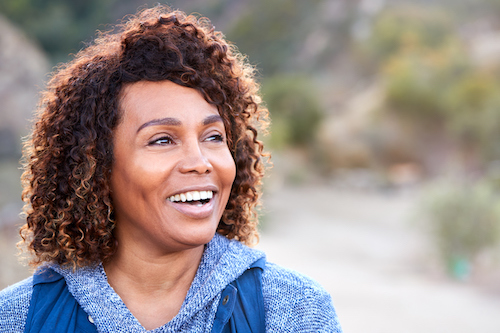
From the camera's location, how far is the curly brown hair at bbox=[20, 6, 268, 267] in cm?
152

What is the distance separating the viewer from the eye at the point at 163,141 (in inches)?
58.5

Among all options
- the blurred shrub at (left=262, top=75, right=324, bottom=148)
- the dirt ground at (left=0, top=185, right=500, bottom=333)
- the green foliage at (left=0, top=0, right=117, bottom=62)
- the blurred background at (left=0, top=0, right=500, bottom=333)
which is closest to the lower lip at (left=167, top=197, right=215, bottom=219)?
the blurred background at (left=0, top=0, right=500, bottom=333)

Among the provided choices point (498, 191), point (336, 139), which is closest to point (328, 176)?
point (336, 139)

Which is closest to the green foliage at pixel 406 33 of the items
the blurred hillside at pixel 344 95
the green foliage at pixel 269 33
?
the blurred hillside at pixel 344 95

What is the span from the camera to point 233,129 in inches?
68.2

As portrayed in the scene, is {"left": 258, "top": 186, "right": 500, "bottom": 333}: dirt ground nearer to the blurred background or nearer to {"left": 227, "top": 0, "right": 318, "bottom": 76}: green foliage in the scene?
the blurred background

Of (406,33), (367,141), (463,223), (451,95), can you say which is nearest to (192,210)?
(463,223)

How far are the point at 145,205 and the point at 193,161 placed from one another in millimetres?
189

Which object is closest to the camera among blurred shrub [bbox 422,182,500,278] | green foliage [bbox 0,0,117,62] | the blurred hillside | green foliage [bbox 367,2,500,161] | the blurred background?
the blurred background

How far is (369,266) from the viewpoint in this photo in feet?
28.4

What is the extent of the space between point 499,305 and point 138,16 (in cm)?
663

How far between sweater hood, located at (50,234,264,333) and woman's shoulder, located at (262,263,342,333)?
0.10 meters

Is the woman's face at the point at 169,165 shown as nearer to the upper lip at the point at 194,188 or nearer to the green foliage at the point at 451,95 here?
the upper lip at the point at 194,188

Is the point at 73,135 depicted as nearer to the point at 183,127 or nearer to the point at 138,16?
the point at 183,127
